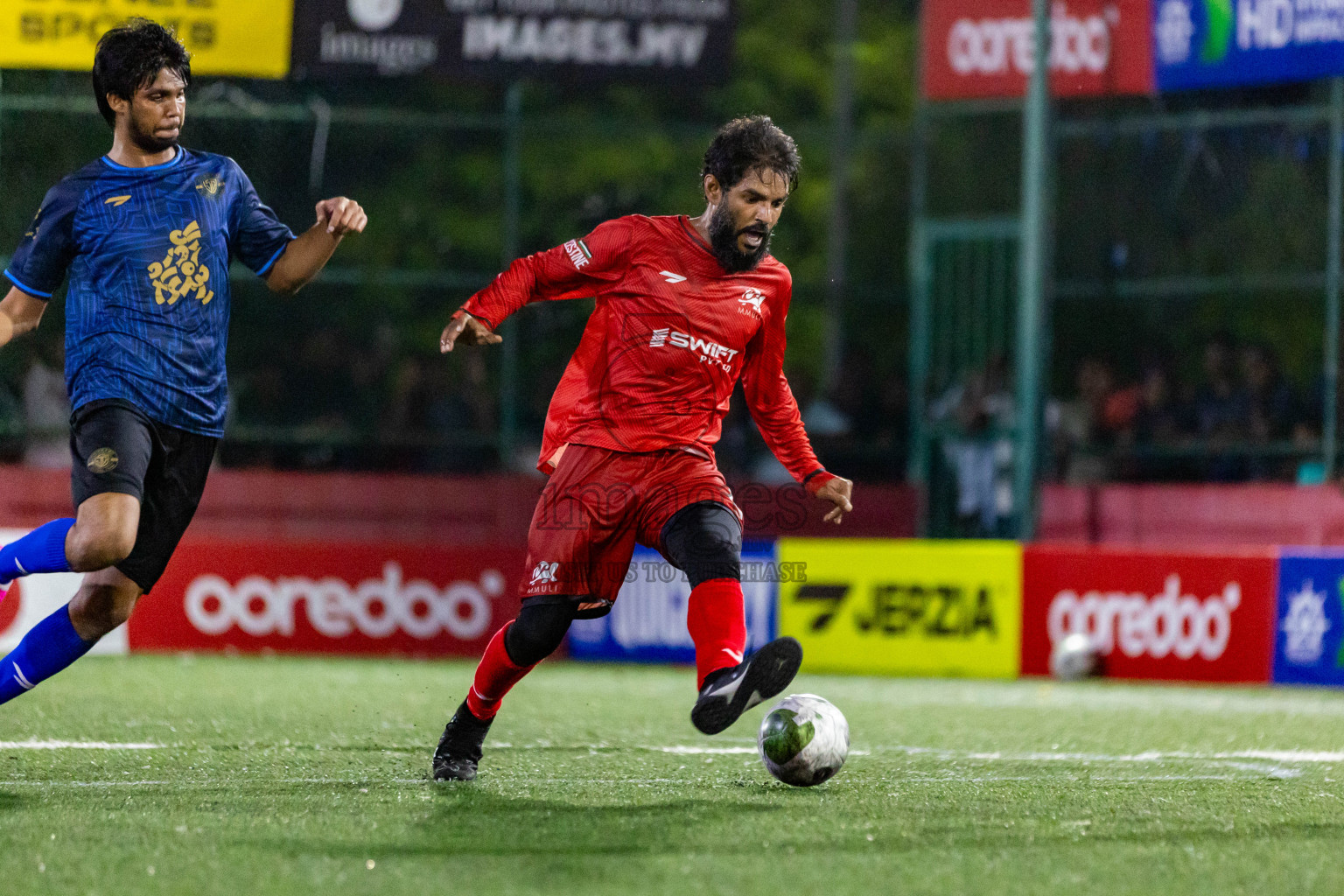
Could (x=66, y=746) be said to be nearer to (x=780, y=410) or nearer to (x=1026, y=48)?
(x=780, y=410)

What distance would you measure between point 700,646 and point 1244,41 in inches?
415

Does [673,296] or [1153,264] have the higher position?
[1153,264]

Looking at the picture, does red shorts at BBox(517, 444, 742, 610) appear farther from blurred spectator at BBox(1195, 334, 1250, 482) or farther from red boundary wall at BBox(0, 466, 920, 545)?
blurred spectator at BBox(1195, 334, 1250, 482)

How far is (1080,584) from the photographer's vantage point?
36.9 feet

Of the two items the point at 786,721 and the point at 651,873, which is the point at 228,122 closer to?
the point at 786,721

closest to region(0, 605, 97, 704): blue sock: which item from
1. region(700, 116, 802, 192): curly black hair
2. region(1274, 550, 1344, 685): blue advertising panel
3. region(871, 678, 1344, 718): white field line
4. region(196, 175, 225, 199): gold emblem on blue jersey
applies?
region(196, 175, 225, 199): gold emblem on blue jersey

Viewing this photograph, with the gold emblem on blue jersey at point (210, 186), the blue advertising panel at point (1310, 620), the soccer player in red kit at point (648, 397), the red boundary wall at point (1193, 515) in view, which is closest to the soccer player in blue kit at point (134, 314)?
the gold emblem on blue jersey at point (210, 186)

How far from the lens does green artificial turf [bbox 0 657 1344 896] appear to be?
160 inches

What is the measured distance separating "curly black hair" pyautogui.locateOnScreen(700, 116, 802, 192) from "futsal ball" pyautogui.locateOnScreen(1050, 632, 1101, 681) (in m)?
6.24

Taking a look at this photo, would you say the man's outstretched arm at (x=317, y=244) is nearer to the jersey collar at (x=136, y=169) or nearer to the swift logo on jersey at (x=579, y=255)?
the jersey collar at (x=136, y=169)

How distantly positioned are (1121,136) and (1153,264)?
1.19m

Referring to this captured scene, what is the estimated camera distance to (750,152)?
540 cm

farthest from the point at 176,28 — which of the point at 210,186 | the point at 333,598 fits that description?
the point at 210,186

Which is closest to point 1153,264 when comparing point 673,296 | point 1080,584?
point 1080,584
